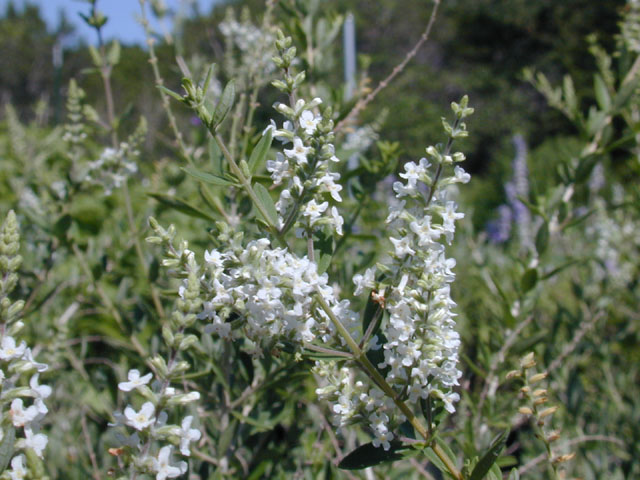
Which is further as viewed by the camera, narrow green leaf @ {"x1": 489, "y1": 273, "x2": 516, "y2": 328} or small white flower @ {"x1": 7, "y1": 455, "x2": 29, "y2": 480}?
narrow green leaf @ {"x1": 489, "y1": 273, "x2": 516, "y2": 328}

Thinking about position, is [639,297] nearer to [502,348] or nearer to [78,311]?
[502,348]

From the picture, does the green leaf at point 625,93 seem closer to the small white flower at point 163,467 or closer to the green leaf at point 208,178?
the green leaf at point 208,178

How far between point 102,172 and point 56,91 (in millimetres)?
1216

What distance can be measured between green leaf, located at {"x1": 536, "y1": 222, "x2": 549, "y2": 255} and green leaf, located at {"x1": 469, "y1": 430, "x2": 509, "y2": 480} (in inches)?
31.2

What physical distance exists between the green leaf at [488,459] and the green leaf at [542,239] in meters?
0.79

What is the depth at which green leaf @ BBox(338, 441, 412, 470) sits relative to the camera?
0.94 m

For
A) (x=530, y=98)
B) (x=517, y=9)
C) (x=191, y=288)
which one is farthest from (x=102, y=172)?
(x=517, y=9)

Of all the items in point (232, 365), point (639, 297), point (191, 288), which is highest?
point (191, 288)

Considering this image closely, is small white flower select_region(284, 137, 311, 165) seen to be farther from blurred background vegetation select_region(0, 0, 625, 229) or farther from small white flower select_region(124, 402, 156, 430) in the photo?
blurred background vegetation select_region(0, 0, 625, 229)

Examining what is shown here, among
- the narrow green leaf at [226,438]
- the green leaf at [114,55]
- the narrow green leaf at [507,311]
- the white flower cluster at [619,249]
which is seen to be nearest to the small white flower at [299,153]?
the narrow green leaf at [226,438]

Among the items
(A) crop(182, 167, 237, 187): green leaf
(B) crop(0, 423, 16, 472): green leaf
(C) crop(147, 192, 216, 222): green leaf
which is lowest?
(B) crop(0, 423, 16, 472): green leaf

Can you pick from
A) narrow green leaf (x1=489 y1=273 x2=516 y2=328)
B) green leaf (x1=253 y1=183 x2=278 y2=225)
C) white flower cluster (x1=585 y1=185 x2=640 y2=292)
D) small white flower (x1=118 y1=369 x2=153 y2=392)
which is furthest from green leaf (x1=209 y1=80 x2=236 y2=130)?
white flower cluster (x1=585 y1=185 x2=640 y2=292)

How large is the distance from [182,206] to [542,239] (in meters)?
0.90

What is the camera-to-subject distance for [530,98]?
67.1 ft
